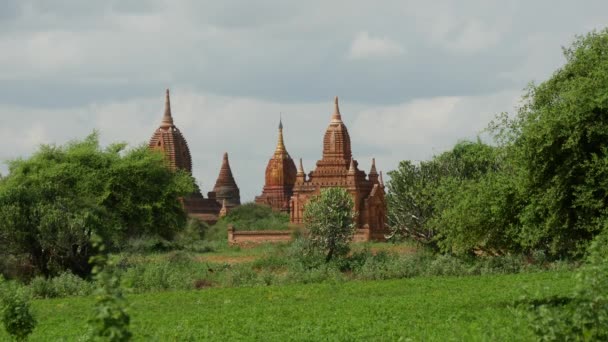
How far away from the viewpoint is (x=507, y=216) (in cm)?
2164

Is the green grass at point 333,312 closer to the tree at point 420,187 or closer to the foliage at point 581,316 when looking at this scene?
the foliage at point 581,316

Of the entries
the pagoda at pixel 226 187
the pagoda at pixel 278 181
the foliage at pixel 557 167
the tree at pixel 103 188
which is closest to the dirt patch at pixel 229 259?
the tree at pixel 103 188

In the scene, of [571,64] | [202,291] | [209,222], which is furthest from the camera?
[209,222]

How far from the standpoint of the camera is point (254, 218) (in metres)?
81.2

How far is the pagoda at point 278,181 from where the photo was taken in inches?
3600

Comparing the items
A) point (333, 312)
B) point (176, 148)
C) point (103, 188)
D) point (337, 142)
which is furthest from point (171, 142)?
point (333, 312)

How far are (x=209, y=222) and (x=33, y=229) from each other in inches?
1901

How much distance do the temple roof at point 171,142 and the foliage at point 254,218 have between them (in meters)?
5.17

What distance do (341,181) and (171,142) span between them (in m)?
16.9

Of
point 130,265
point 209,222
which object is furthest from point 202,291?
point 209,222

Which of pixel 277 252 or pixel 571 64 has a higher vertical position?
pixel 571 64

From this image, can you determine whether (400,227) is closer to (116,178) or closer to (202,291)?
(116,178)

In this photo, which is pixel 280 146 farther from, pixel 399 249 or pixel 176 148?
pixel 399 249

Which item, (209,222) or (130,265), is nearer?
(130,265)
